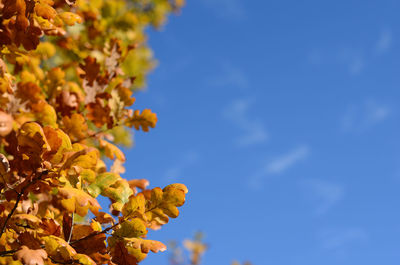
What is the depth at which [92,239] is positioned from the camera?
57.8 inches

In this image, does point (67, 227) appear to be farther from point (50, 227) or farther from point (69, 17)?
point (69, 17)

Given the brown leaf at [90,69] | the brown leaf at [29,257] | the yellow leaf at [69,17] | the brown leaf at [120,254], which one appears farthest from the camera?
the brown leaf at [90,69]

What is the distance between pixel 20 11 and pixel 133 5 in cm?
746

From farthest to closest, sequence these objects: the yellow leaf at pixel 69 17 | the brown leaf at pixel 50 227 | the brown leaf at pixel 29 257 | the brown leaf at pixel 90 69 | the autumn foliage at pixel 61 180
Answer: the brown leaf at pixel 90 69 → the yellow leaf at pixel 69 17 → the brown leaf at pixel 50 227 → the autumn foliage at pixel 61 180 → the brown leaf at pixel 29 257

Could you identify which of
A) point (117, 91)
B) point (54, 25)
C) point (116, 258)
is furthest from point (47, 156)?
point (117, 91)

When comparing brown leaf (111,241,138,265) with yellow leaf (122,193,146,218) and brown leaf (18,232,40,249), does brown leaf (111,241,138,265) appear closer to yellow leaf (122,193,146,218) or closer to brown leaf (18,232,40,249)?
yellow leaf (122,193,146,218)

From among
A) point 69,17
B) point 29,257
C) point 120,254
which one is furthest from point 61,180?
point 69,17

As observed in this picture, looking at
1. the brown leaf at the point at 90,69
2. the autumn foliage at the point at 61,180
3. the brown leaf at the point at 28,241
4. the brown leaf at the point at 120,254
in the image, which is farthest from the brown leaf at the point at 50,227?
the brown leaf at the point at 90,69

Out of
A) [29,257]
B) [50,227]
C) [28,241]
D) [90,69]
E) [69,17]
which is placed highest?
[90,69]

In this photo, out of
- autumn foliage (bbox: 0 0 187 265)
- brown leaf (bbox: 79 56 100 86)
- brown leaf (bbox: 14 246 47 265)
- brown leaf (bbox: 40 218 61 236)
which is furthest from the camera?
brown leaf (bbox: 79 56 100 86)

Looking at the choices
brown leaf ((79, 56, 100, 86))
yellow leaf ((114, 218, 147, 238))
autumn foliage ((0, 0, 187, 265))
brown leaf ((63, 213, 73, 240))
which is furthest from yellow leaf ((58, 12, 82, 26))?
yellow leaf ((114, 218, 147, 238))

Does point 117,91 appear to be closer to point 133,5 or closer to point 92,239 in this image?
point 92,239

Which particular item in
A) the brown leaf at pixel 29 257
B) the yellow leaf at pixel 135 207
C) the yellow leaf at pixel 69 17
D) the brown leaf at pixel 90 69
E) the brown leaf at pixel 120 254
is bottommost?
the brown leaf at pixel 29 257

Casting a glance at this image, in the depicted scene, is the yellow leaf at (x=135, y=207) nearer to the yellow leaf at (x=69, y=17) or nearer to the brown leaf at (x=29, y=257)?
the brown leaf at (x=29, y=257)
